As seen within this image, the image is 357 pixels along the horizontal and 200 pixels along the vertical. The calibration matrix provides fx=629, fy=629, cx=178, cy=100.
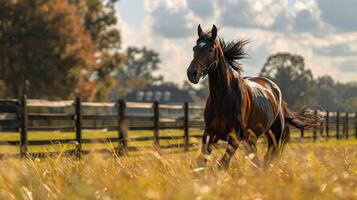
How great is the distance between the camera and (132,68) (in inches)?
5664

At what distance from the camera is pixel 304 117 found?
1078cm

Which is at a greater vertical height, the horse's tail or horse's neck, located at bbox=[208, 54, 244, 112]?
horse's neck, located at bbox=[208, 54, 244, 112]

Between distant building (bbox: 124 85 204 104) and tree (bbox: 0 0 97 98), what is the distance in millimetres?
74998

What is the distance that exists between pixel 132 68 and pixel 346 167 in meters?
139

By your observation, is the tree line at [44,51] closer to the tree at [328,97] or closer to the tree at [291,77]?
the tree at [291,77]

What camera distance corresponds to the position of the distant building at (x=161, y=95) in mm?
120938

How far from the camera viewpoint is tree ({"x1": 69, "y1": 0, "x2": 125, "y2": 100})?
5344 cm

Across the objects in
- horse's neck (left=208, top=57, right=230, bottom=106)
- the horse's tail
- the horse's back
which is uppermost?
horse's neck (left=208, top=57, right=230, bottom=106)

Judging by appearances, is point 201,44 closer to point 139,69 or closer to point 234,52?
point 234,52

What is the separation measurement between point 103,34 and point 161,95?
67646mm

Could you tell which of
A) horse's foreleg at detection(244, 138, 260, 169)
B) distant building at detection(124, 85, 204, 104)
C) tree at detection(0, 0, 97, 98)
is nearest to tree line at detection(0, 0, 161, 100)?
tree at detection(0, 0, 97, 98)

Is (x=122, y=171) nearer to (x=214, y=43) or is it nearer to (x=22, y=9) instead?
(x=214, y=43)

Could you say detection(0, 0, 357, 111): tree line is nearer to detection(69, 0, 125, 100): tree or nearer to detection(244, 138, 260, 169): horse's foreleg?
detection(69, 0, 125, 100): tree

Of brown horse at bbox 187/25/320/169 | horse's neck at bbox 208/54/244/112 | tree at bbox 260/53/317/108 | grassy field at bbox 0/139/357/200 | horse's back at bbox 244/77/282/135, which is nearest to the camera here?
grassy field at bbox 0/139/357/200
